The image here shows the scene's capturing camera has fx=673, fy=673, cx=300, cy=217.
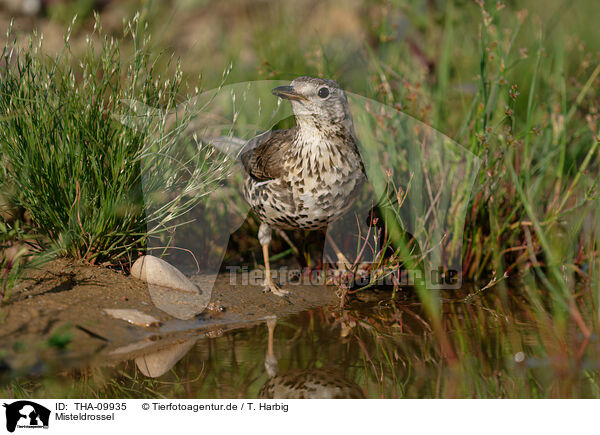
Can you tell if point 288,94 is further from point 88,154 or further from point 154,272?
point 154,272

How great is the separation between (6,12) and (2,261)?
6068 mm

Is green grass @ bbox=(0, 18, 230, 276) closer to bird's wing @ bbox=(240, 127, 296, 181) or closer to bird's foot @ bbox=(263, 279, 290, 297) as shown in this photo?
bird's wing @ bbox=(240, 127, 296, 181)

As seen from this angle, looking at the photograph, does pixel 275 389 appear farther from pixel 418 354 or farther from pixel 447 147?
pixel 447 147

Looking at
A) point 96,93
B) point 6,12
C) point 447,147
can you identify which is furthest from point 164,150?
point 6,12

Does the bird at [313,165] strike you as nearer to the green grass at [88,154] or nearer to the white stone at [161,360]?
the green grass at [88,154]

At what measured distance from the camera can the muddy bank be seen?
3.66 m

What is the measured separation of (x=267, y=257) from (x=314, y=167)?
945 millimetres

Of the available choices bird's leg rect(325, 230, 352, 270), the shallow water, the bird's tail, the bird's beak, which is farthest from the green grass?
bird's leg rect(325, 230, 352, 270)

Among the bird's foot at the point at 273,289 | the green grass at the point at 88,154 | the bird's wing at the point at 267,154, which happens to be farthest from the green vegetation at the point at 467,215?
the bird's foot at the point at 273,289

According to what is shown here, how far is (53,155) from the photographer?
4.11m

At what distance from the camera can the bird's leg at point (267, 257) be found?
16.2 ft
